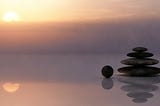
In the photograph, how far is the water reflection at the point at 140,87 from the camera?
1253 millimetres

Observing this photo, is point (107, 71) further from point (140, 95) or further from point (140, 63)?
point (140, 95)

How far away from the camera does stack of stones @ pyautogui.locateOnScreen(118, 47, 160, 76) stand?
A: 1.63 metres

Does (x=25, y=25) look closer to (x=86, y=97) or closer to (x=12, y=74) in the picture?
(x=12, y=74)

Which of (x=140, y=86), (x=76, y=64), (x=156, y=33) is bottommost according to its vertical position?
(x=140, y=86)

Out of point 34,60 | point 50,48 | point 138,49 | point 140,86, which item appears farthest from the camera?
point 50,48

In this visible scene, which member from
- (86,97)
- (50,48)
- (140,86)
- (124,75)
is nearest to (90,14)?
(50,48)

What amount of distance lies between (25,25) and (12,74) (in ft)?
1.72

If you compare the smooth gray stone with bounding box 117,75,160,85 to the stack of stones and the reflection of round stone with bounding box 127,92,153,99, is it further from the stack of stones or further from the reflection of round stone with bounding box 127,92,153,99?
the reflection of round stone with bounding box 127,92,153,99

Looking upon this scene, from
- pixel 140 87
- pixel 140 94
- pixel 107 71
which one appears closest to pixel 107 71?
pixel 107 71

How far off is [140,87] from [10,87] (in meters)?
0.41

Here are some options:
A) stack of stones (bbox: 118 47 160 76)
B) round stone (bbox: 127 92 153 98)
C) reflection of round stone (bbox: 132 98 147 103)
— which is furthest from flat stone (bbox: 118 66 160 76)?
reflection of round stone (bbox: 132 98 147 103)

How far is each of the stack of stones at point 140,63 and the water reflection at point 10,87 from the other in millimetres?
416

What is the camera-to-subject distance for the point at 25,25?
221 cm

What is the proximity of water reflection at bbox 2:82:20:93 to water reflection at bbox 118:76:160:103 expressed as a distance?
0.33 m
